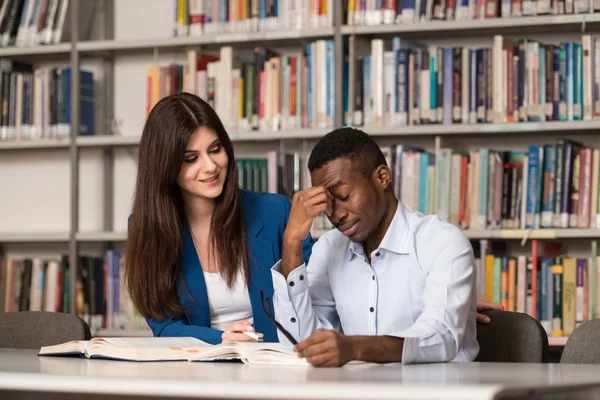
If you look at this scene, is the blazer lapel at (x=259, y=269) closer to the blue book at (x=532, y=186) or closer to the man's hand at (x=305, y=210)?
the man's hand at (x=305, y=210)

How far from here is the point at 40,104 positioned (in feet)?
12.3

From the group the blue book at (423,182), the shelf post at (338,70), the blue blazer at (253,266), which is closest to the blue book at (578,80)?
the blue book at (423,182)

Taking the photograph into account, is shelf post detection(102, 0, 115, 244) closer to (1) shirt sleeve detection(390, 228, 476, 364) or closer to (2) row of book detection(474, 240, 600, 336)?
(2) row of book detection(474, 240, 600, 336)

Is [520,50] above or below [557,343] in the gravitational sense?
above

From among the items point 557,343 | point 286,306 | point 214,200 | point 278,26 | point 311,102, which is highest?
point 278,26

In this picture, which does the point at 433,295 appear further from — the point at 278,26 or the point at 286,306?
the point at 278,26

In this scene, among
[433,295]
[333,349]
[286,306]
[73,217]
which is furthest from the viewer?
[73,217]

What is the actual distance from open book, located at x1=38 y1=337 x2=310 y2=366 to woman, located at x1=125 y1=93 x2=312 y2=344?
43 centimetres

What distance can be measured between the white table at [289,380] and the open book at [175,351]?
3cm

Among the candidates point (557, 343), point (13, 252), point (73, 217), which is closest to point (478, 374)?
point (557, 343)

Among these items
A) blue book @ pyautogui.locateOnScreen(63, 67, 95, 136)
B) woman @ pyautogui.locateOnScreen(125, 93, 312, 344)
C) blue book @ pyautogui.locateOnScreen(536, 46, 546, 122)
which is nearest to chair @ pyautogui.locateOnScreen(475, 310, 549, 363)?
woman @ pyautogui.locateOnScreen(125, 93, 312, 344)

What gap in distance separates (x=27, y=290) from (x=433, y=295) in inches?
103

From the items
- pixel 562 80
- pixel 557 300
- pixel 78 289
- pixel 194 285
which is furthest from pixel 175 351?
pixel 78 289

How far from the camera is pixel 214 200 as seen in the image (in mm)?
2301
